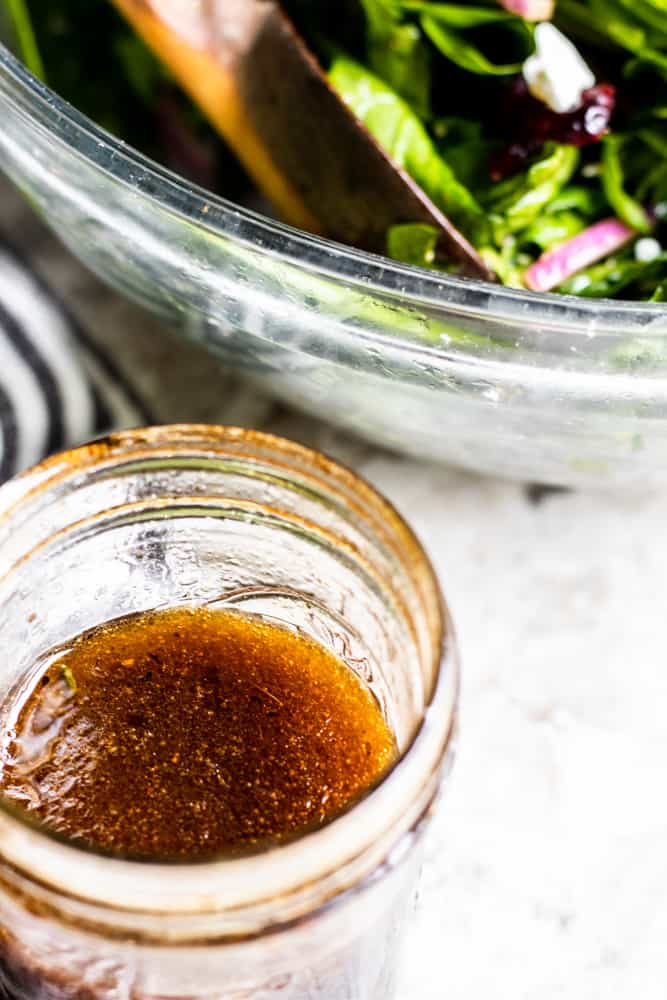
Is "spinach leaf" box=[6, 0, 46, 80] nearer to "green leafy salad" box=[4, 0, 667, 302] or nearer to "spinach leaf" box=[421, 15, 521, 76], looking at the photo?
"green leafy salad" box=[4, 0, 667, 302]

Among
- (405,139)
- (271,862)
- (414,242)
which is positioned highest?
(405,139)

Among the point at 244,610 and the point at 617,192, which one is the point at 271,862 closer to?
the point at 244,610

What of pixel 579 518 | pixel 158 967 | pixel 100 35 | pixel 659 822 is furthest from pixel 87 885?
pixel 100 35

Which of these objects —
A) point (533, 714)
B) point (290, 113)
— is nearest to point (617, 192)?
point (290, 113)

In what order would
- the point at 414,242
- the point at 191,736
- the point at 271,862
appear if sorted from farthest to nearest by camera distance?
the point at 414,242 < the point at 191,736 < the point at 271,862

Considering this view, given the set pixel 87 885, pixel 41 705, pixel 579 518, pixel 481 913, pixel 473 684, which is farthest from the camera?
pixel 579 518

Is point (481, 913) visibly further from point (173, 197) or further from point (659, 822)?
point (173, 197)

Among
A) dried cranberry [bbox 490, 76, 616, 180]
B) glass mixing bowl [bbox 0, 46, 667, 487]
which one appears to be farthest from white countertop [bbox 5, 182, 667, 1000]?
dried cranberry [bbox 490, 76, 616, 180]
